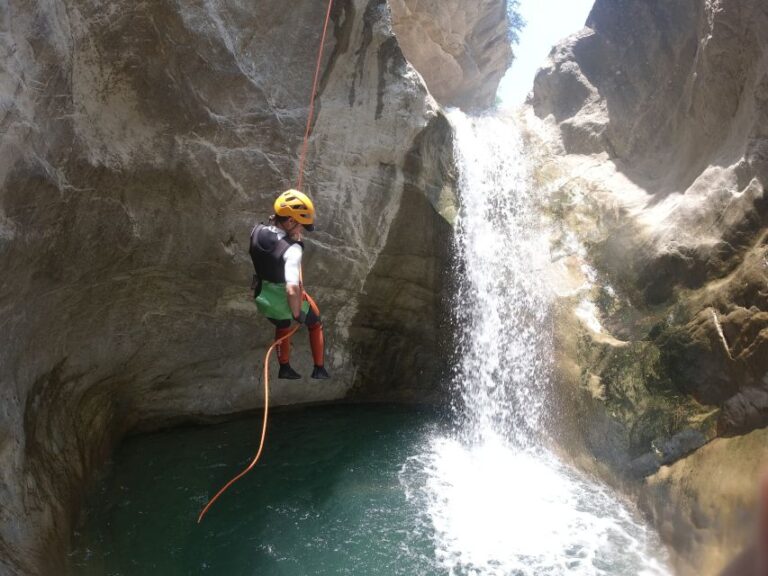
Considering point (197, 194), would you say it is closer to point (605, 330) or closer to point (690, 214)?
point (605, 330)

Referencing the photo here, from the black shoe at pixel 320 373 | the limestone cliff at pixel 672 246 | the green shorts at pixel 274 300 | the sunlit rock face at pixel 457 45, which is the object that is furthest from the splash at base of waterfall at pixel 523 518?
the sunlit rock face at pixel 457 45

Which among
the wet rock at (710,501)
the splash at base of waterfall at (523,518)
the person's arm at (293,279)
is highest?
the person's arm at (293,279)

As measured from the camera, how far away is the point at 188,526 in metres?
5.91

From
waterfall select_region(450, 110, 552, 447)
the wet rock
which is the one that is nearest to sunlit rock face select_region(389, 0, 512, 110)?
waterfall select_region(450, 110, 552, 447)

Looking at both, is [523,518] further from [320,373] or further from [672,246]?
[672,246]

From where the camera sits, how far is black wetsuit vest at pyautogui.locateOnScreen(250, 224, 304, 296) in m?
4.79

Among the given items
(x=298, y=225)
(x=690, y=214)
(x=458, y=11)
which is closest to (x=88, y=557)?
(x=298, y=225)

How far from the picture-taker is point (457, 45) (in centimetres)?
1381

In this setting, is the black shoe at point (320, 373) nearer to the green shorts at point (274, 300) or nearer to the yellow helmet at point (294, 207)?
the green shorts at point (274, 300)

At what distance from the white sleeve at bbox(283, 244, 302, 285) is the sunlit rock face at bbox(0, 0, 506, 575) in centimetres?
250

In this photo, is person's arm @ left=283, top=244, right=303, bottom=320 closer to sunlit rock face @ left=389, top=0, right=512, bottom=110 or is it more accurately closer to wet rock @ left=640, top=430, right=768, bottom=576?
wet rock @ left=640, top=430, right=768, bottom=576

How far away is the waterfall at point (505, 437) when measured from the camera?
557cm

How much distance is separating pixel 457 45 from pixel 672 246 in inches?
357

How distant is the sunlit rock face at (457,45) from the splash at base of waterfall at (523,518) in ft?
30.8
